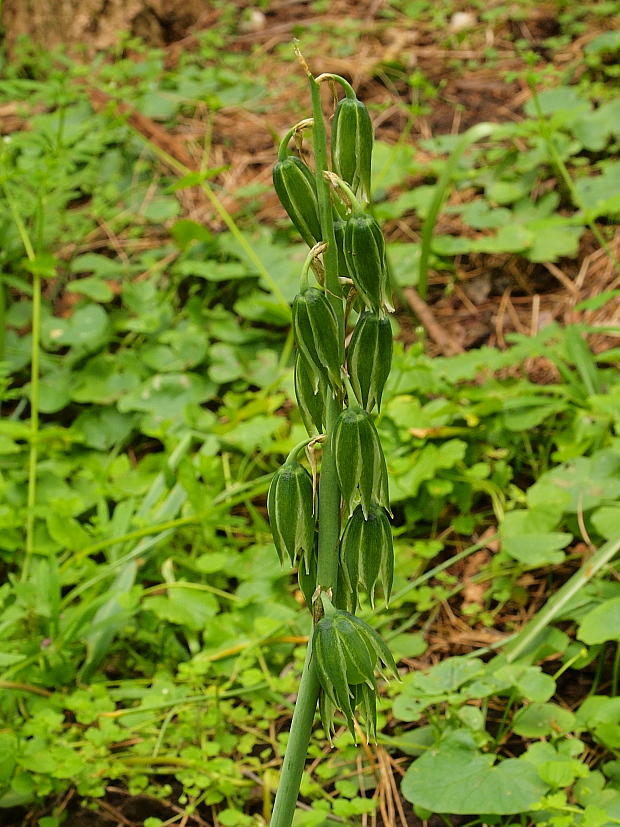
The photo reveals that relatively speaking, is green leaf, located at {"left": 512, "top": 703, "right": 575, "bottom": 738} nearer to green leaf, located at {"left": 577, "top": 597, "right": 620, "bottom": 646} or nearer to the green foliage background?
the green foliage background

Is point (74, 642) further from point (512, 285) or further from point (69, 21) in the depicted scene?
point (69, 21)

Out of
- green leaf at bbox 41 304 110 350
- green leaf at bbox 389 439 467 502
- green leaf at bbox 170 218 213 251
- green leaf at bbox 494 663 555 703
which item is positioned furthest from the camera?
green leaf at bbox 170 218 213 251

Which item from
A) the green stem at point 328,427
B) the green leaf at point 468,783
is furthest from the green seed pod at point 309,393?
the green leaf at point 468,783

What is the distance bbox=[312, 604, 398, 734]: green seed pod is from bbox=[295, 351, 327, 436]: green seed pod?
24 cm

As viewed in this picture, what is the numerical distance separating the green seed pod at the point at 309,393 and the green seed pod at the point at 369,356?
1.8 inches

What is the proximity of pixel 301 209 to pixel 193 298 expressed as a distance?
7.64 ft

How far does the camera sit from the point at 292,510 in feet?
3.46

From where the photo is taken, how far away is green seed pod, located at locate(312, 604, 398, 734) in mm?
1019

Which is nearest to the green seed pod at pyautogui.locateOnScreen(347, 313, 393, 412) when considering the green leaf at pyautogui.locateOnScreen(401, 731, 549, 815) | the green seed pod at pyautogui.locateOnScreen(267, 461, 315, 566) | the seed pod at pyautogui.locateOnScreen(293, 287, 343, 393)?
the seed pod at pyautogui.locateOnScreen(293, 287, 343, 393)

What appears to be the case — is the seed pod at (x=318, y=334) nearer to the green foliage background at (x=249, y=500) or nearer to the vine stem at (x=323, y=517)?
A: the vine stem at (x=323, y=517)

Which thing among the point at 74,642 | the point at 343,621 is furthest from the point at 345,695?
the point at 74,642

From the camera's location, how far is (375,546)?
1.05 meters

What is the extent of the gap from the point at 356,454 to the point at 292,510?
12cm

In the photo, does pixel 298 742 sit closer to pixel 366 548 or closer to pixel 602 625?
pixel 366 548
